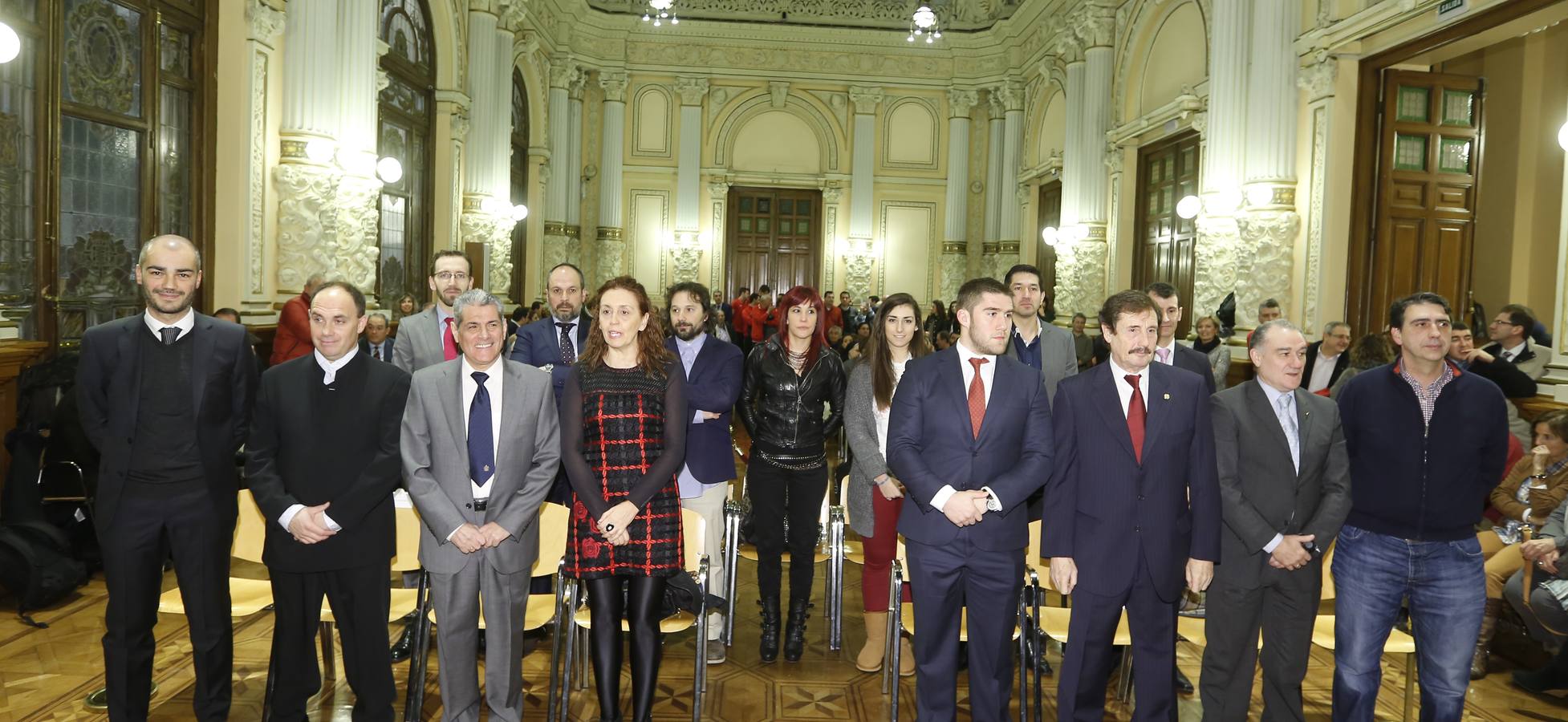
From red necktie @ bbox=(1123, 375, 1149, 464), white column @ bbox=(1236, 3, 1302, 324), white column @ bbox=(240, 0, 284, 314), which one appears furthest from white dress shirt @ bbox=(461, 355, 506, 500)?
white column @ bbox=(1236, 3, 1302, 324)

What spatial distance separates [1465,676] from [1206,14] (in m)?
9.81

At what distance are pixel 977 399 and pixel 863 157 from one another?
1710 cm

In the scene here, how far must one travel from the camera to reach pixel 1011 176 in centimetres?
1930

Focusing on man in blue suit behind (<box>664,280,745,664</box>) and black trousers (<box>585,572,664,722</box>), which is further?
man in blue suit behind (<box>664,280,745,664</box>)

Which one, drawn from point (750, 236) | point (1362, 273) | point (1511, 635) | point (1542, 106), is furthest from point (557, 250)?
point (1511, 635)

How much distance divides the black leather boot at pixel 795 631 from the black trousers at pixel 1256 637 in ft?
6.10

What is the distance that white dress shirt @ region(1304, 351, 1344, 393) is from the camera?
746 cm

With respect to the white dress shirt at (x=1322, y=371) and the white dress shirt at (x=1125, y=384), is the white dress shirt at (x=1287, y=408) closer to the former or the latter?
the white dress shirt at (x=1125, y=384)

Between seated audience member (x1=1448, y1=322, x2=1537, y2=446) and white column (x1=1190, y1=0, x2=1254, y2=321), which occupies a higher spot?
white column (x1=1190, y1=0, x2=1254, y2=321)

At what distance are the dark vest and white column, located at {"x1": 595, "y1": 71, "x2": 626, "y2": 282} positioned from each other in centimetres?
1619

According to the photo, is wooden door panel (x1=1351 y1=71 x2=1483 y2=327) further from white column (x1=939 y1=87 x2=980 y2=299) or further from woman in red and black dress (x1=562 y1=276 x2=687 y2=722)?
white column (x1=939 y1=87 x2=980 y2=299)

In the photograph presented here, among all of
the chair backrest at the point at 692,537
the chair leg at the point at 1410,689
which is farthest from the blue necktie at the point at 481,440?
the chair leg at the point at 1410,689

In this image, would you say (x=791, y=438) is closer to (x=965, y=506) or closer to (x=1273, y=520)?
(x=965, y=506)

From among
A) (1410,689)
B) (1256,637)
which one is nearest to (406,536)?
(1256,637)
